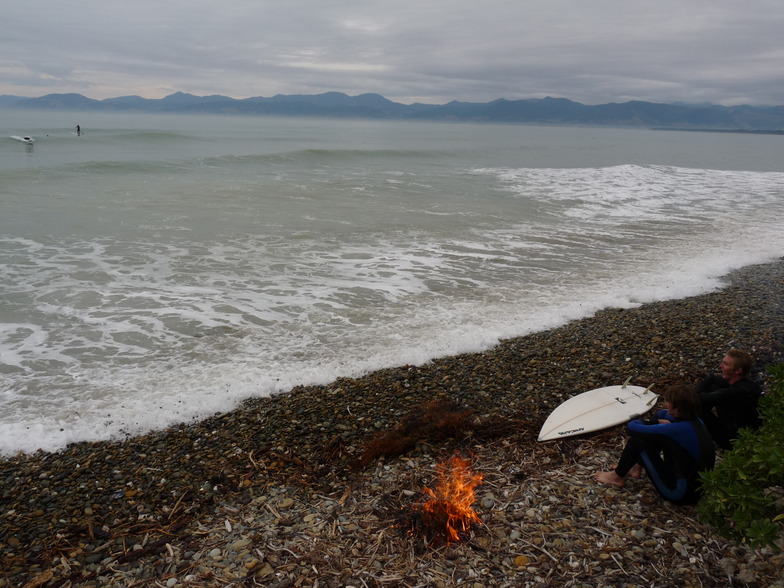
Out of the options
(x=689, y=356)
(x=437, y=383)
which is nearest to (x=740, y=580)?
(x=437, y=383)

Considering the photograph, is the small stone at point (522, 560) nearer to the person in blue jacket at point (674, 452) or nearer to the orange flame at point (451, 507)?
the orange flame at point (451, 507)

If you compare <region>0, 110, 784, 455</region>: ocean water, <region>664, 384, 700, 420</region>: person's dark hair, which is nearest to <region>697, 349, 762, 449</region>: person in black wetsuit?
<region>664, 384, 700, 420</region>: person's dark hair

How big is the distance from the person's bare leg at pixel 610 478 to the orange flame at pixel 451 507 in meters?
1.11

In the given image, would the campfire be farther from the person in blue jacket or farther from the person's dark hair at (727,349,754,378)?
the person's dark hair at (727,349,754,378)

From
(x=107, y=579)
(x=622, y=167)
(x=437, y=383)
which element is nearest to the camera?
(x=107, y=579)

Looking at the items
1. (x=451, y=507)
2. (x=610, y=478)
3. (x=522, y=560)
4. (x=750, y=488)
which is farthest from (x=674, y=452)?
(x=451, y=507)

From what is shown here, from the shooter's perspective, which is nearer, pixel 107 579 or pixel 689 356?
pixel 107 579

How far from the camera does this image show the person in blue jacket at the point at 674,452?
4336mm

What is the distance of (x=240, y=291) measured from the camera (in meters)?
11.6

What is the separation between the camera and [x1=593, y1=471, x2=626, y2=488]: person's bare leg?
4681 mm

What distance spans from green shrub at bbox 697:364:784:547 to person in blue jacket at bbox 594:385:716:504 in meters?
0.64

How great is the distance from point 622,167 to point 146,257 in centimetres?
4479

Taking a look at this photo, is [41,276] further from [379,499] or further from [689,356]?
[689,356]

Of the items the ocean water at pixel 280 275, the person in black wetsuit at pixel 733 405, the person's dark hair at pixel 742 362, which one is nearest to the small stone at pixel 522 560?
the person in black wetsuit at pixel 733 405
